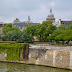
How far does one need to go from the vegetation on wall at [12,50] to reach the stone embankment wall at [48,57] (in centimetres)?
109

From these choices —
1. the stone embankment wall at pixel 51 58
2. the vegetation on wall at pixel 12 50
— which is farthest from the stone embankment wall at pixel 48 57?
the vegetation on wall at pixel 12 50

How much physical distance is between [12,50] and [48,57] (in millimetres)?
8510

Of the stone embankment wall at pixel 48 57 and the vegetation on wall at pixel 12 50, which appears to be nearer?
the stone embankment wall at pixel 48 57

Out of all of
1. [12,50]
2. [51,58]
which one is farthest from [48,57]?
[12,50]

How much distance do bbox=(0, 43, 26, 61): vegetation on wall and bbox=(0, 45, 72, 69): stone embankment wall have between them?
1.09m

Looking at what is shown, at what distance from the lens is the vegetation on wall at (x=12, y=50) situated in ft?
110

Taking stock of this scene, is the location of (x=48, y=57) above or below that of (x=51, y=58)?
above

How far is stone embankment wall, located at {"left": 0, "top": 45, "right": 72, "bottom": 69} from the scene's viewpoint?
28.0 m

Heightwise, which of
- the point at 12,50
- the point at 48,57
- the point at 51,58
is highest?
the point at 12,50

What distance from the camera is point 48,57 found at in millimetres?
30141

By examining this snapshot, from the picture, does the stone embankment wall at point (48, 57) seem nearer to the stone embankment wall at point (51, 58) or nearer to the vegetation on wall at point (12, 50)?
the stone embankment wall at point (51, 58)

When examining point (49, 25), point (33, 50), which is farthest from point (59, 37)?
point (33, 50)

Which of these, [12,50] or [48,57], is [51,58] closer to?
[48,57]

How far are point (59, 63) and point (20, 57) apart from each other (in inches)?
337
